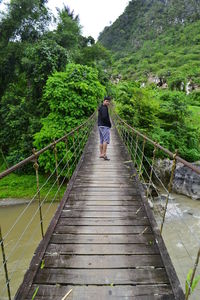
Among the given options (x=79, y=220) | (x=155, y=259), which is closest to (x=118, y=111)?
(x=79, y=220)

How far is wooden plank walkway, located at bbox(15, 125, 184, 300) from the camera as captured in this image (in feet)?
5.77

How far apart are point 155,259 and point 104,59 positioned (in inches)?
887

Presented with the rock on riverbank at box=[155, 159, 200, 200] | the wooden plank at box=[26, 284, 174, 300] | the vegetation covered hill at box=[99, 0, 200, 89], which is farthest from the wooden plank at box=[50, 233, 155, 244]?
the vegetation covered hill at box=[99, 0, 200, 89]

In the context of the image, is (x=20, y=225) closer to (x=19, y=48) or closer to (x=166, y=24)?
(x=19, y=48)

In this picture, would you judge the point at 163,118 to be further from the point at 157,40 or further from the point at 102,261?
the point at 157,40

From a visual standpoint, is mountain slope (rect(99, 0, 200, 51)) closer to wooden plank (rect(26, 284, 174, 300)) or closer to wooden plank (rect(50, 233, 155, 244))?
wooden plank (rect(50, 233, 155, 244))

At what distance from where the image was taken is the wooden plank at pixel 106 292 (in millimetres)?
1693

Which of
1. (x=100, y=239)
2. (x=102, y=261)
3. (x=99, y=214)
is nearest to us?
(x=102, y=261)

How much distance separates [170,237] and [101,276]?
6.85 meters

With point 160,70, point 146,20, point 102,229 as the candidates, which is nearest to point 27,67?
point 102,229

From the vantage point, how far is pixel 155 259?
210 centimetres

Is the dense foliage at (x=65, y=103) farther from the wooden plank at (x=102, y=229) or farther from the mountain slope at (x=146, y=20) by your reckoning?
the mountain slope at (x=146, y=20)

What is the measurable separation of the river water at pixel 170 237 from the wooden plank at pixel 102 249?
318 cm

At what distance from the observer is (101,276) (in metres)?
1.90
